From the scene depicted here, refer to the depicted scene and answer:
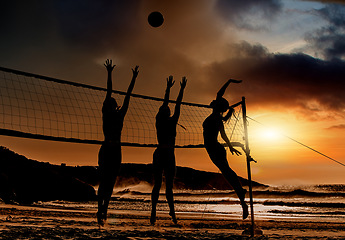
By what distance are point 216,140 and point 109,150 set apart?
67.0 inches

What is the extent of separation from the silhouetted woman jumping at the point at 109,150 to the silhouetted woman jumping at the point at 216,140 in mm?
1404

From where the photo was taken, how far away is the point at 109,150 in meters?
4.78

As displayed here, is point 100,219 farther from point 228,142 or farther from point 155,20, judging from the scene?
point 155,20

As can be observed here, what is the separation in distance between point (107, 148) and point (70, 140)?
55 centimetres

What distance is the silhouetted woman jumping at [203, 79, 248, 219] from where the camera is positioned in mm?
5027

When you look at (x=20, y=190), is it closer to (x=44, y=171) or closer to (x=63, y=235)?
(x=44, y=171)

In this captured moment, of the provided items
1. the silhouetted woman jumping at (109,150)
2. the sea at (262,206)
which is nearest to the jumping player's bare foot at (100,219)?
the silhouetted woman jumping at (109,150)

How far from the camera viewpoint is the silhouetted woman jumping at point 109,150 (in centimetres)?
477

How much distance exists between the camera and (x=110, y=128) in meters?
4.82

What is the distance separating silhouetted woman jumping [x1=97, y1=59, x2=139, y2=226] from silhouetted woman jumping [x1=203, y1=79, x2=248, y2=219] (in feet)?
4.61

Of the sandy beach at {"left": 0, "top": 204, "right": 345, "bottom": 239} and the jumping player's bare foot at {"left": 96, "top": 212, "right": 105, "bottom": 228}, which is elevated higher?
the jumping player's bare foot at {"left": 96, "top": 212, "right": 105, "bottom": 228}

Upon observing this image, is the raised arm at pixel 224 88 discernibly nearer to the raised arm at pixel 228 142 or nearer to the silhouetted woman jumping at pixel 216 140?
the silhouetted woman jumping at pixel 216 140

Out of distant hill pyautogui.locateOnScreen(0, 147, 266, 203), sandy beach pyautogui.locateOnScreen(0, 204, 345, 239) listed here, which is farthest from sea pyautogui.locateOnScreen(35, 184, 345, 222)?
sandy beach pyautogui.locateOnScreen(0, 204, 345, 239)

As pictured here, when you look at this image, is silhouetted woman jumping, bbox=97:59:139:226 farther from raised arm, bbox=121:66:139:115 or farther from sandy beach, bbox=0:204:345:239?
sandy beach, bbox=0:204:345:239
